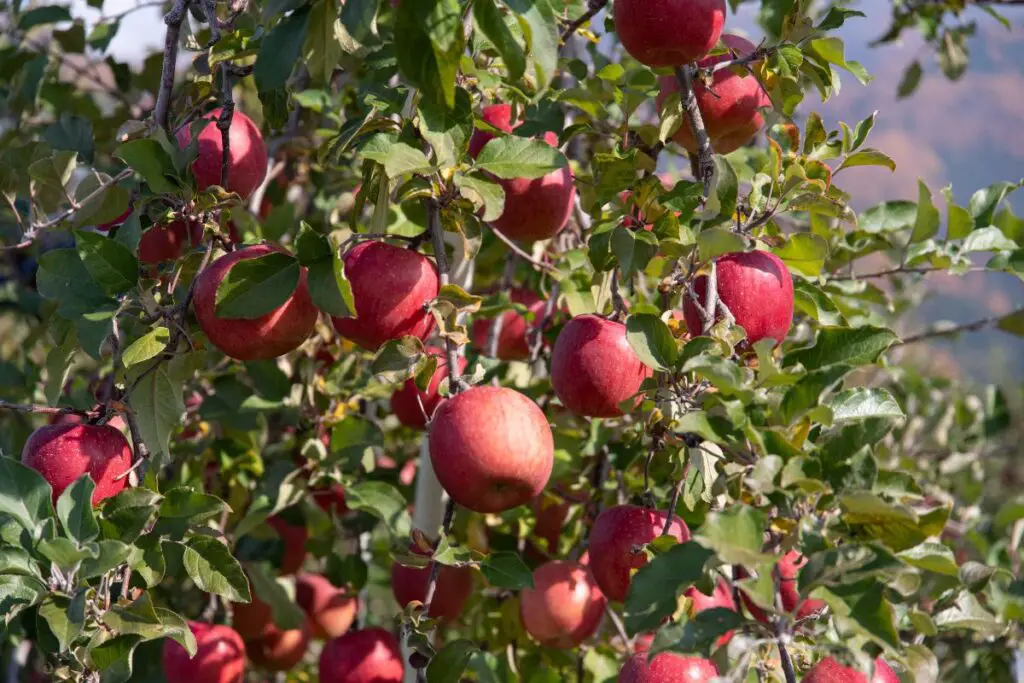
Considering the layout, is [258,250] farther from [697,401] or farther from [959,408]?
[959,408]

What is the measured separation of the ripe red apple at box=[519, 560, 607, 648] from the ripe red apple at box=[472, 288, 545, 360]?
445 mm

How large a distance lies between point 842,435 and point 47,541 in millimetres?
712

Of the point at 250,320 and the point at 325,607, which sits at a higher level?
the point at 250,320

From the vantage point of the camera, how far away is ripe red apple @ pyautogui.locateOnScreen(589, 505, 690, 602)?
1.17 metres

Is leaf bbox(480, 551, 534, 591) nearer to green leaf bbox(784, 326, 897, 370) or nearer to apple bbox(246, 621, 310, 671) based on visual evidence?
green leaf bbox(784, 326, 897, 370)

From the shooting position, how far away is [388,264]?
1102mm

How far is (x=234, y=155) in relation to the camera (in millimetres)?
1310

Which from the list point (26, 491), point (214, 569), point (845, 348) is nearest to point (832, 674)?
point (845, 348)

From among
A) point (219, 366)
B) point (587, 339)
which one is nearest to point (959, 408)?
point (587, 339)

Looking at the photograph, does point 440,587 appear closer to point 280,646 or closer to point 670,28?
point 280,646

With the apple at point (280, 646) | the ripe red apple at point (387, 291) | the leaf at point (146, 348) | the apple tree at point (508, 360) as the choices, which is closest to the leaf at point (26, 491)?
the apple tree at point (508, 360)

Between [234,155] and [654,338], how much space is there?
2.12 feet

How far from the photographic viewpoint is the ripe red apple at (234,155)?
50.5 inches

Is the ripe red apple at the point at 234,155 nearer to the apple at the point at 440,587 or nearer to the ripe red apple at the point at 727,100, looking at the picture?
the ripe red apple at the point at 727,100
